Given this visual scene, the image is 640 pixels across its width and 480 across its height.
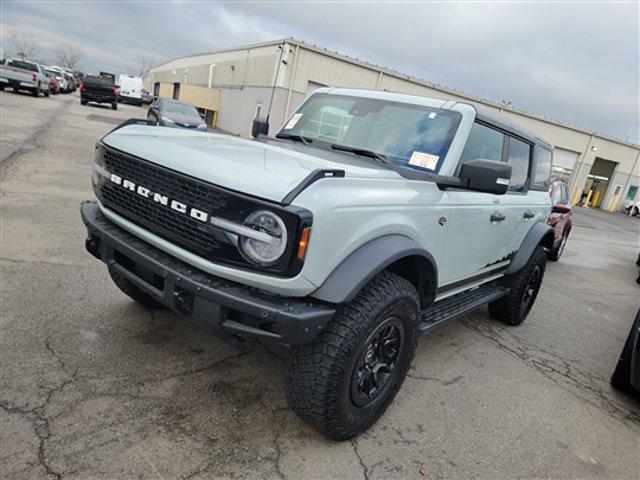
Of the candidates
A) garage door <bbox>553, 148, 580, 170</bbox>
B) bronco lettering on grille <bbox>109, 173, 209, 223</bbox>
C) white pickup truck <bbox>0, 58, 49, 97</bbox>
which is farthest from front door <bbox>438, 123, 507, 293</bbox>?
garage door <bbox>553, 148, 580, 170</bbox>

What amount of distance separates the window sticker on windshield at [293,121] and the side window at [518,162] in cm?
184

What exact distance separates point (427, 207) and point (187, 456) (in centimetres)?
186

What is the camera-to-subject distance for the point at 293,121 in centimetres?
390

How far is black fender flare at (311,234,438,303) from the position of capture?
208 cm

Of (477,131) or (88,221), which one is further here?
(477,131)

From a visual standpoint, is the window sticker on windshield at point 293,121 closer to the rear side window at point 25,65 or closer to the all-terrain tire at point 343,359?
the all-terrain tire at point 343,359

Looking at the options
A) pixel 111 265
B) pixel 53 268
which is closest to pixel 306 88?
pixel 53 268

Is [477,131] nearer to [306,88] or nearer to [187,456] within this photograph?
[187,456]

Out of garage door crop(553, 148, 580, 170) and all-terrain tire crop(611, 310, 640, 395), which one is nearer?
all-terrain tire crop(611, 310, 640, 395)

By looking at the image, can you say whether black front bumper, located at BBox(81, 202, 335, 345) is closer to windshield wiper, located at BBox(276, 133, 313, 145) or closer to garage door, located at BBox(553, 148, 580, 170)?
windshield wiper, located at BBox(276, 133, 313, 145)

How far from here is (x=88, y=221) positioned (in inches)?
107

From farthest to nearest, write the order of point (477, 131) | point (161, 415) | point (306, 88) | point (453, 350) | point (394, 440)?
point (306, 88), point (453, 350), point (477, 131), point (394, 440), point (161, 415)

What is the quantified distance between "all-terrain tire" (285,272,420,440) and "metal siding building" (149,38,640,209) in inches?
474

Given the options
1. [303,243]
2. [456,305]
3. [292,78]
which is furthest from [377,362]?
[292,78]
